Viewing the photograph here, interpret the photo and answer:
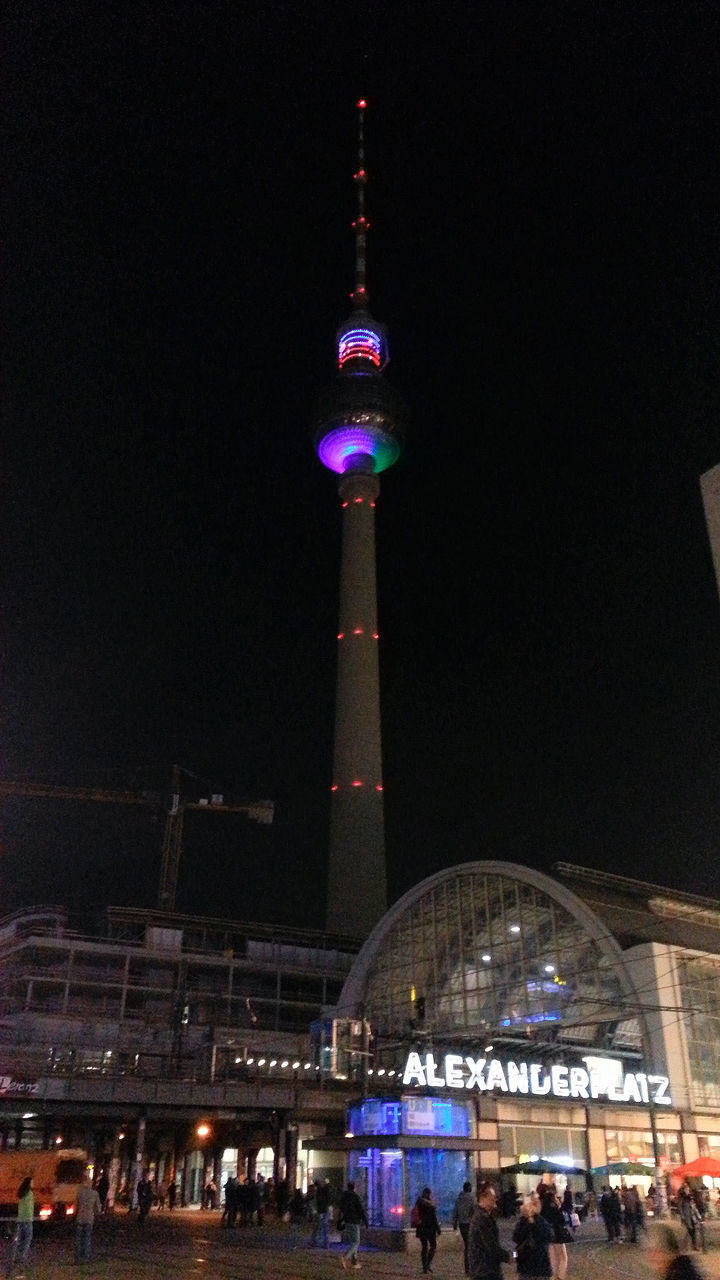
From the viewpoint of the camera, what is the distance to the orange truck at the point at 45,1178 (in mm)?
27703

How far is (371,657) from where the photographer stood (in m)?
86.6

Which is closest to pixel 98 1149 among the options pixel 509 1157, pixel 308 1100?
pixel 308 1100

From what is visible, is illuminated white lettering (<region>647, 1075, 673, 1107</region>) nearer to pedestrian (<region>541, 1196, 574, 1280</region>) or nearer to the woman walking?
the woman walking

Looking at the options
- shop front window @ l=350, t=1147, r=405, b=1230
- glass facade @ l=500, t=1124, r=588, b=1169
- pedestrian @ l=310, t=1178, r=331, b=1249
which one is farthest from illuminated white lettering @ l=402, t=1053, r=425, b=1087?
pedestrian @ l=310, t=1178, r=331, b=1249

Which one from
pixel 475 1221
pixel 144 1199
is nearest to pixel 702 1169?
pixel 144 1199

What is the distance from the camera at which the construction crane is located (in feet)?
348

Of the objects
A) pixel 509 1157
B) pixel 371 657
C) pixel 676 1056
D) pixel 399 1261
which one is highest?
pixel 371 657

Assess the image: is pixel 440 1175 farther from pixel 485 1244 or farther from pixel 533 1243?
pixel 533 1243

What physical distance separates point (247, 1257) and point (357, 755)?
62.0 m

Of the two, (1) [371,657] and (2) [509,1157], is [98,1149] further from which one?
(1) [371,657]

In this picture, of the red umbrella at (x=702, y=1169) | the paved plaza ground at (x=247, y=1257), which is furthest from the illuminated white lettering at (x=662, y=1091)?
the paved plaza ground at (x=247, y=1257)

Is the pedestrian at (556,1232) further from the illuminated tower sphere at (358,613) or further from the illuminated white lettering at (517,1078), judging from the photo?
the illuminated tower sphere at (358,613)

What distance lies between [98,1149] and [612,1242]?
1246 inches

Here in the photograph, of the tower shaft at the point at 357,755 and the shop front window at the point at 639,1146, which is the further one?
the tower shaft at the point at 357,755
